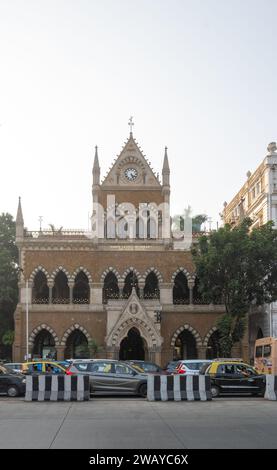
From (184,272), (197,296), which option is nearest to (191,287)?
(184,272)

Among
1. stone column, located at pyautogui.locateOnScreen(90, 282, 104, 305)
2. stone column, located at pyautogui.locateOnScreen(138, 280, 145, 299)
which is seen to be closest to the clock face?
stone column, located at pyautogui.locateOnScreen(138, 280, 145, 299)

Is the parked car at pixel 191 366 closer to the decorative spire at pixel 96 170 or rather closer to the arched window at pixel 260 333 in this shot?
the arched window at pixel 260 333

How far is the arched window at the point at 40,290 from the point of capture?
173 feet

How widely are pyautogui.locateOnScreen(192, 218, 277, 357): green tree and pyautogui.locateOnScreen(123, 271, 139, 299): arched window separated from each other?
884 cm

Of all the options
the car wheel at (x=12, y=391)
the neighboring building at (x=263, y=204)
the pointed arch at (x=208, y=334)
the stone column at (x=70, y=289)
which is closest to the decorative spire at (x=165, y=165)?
the neighboring building at (x=263, y=204)

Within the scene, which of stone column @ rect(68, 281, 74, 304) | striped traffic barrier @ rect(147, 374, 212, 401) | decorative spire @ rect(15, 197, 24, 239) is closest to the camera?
striped traffic barrier @ rect(147, 374, 212, 401)

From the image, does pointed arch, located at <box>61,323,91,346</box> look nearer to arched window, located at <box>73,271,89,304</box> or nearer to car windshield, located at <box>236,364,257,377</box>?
arched window, located at <box>73,271,89,304</box>

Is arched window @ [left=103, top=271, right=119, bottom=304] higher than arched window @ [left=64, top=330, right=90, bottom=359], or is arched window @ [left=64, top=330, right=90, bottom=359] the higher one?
arched window @ [left=103, top=271, right=119, bottom=304]

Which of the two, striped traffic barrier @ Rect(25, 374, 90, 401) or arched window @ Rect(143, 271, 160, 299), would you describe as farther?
arched window @ Rect(143, 271, 160, 299)

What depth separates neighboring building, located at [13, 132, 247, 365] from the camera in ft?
166

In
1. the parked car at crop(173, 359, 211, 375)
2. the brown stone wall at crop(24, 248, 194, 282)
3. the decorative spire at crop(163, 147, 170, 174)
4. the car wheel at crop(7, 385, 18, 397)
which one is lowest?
the car wheel at crop(7, 385, 18, 397)

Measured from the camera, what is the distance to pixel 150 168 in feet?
188

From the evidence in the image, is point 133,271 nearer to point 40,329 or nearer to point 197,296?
point 197,296

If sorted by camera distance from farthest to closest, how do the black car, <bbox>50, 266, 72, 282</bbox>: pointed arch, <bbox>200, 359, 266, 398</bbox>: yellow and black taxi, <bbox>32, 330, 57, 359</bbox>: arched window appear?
<bbox>32, 330, 57, 359</bbox>: arched window < <bbox>50, 266, 72, 282</bbox>: pointed arch < the black car < <bbox>200, 359, 266, 398</bbox>: yellow and black taxi
